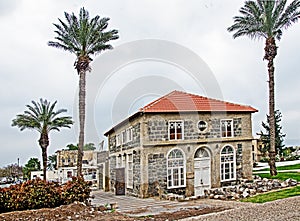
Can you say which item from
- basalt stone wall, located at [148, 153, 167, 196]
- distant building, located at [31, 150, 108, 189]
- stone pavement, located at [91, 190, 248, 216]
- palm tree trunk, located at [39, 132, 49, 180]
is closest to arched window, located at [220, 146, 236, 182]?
basalt stone wall, located at [148, 153, 167, 196]

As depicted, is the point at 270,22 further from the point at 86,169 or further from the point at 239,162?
the point at 86,169

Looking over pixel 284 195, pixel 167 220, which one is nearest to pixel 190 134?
pixel 284 195

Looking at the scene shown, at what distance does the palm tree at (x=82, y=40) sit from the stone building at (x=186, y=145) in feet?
11.6

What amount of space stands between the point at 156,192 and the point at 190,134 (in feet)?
14.7

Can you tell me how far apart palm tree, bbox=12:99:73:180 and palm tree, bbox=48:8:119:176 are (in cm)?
1212

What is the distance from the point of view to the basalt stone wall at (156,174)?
77.9 ft

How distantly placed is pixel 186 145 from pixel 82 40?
10.5 metres

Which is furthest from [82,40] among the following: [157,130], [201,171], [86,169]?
[86,169]

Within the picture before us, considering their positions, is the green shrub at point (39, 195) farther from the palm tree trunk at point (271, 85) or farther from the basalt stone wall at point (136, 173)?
the palm tree trunk at point (271, 85)

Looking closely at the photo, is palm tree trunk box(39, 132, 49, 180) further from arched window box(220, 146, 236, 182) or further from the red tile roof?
arched window box(220, 146, 236, 182)

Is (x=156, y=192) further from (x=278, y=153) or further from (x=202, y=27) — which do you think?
(x=278, y=153)

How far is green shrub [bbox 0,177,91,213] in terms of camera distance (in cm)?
1490

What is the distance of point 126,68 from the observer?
25.9 m

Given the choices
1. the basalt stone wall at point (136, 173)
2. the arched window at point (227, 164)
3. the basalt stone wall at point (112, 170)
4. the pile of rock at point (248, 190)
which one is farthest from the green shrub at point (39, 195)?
the basalt stone wall at point (112, 170)
